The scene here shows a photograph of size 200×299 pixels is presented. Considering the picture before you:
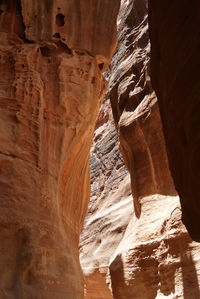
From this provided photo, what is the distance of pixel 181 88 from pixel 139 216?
9.37 m

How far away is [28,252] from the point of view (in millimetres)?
5691

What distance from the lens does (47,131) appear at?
23.7ft

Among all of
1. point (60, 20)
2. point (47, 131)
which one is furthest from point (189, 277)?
point (60, 20)

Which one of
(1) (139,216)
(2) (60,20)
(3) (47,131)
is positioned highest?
(2) (60,20)

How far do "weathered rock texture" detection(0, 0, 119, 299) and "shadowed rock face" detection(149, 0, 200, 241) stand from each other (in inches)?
154

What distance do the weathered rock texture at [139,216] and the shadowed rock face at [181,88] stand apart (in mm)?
6285

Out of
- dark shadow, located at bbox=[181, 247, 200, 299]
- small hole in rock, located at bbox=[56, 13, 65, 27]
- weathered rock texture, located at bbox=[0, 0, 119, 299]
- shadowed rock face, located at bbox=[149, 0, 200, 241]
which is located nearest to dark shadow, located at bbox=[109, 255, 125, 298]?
dark shadow, located at bbox=[181, 247, 200, 299]

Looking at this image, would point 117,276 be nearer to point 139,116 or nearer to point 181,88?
point 139,116

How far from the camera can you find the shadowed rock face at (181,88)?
177 cm

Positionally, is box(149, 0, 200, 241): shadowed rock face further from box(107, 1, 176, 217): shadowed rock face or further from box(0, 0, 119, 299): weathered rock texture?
box(107, 1, 176, 217): shadowed rock face

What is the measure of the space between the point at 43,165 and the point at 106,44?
12.5ft

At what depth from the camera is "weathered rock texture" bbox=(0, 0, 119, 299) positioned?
5719 millimetres

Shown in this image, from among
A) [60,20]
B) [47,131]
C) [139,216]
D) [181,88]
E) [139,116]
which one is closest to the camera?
[181,88]

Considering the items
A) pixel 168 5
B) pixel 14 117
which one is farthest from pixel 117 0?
pixel 168 5
